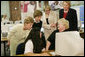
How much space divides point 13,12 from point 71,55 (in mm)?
8181

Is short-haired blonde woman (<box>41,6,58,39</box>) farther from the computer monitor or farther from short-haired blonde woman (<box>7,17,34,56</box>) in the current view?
the computer monitor

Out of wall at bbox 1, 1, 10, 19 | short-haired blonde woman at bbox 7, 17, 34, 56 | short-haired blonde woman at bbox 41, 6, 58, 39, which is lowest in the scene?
short-haired blonde woman at bbox 7, 17, 34, 56

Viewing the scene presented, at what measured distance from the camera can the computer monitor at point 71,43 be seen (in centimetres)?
222

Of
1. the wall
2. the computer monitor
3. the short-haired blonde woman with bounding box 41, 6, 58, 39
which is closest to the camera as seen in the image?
the computer monitor

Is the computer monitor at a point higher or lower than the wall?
lower

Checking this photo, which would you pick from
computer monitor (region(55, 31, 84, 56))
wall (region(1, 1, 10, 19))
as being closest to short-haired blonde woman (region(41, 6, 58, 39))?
computer monitor (region(55, 31, 84, 56))

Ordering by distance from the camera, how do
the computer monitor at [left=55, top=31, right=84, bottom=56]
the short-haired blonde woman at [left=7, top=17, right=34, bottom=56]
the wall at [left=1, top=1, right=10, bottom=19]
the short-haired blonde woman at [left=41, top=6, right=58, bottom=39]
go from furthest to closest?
1. the wall at [left=1, top=1, right=10, bottom=19]
2. the short-haired blonde woman at [left=41, top=6, right=58, bottom=39]
3. the short-haired blonde woman at [left=7, top=17, right=34, bottom=56]
4. the computer monitor at [left=55, top=31, right=84, bottom=56]

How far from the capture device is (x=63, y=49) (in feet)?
7.61

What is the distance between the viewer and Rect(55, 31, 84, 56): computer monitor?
222cm

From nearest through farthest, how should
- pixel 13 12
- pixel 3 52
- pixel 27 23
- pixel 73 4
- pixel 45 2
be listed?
pixel 27 23, pixel 3 52, pixel 73 4, pixel 45 2, pixel 13 12

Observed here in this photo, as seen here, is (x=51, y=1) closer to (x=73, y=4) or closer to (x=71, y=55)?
(x=73, y=4)

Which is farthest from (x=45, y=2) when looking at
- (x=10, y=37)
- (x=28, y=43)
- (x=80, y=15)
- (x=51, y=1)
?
(x=28, y=43)

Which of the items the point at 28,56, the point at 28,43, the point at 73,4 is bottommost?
the point at 28,56

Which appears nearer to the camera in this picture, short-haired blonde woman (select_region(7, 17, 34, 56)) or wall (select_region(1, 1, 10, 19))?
short-haired blonde woman (select_region(7, 17, 34, 56))
